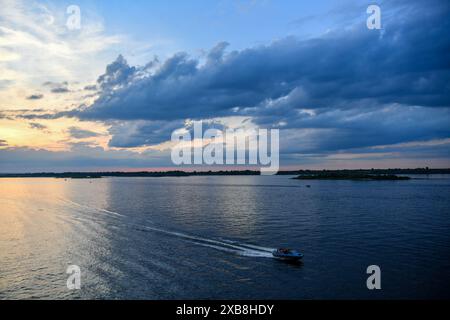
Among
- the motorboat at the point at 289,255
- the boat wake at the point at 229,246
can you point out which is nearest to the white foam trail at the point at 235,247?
the boat wake at the point at 229,246

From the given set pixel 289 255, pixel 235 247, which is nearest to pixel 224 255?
pixel 235 247

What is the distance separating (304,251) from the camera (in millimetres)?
44375

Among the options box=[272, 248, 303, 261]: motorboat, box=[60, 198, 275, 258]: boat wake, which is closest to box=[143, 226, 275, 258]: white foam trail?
box=[60, 198, 275, 258]: boat wake

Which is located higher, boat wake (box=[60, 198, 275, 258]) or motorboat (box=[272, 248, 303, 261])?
motorboat (box=[272, 248, 303, 261])

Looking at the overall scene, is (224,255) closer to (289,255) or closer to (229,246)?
(229,246)

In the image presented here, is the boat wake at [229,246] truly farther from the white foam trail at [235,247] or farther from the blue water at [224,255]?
the blue water at [224,255]

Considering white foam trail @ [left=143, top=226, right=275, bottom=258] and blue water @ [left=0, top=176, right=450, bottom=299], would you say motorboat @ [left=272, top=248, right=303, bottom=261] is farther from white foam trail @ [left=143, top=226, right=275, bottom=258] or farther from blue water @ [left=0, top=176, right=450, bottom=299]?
white foam trail @ [left=143, top=226, right=275, bottom=258]

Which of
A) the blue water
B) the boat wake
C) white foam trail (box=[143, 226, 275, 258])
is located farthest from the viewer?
the boat wake

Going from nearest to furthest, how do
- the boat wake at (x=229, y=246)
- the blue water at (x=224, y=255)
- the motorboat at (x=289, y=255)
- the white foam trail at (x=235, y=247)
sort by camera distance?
the blue water at (x=224, y=255) < the motorboat at (x=289, y=255) < the white foam trail at (x=235, y=247) < the boat wake at (x=229, y=246)

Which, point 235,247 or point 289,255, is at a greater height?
point 289,255

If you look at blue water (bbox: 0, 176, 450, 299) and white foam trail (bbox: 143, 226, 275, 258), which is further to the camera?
white foam trail (bbox: 143, 226, 275, 258)

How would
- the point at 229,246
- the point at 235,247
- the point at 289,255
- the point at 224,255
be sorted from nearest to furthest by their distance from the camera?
the point at 289,255
the point at 224,255
the point at 235,247
the point at 229,246
